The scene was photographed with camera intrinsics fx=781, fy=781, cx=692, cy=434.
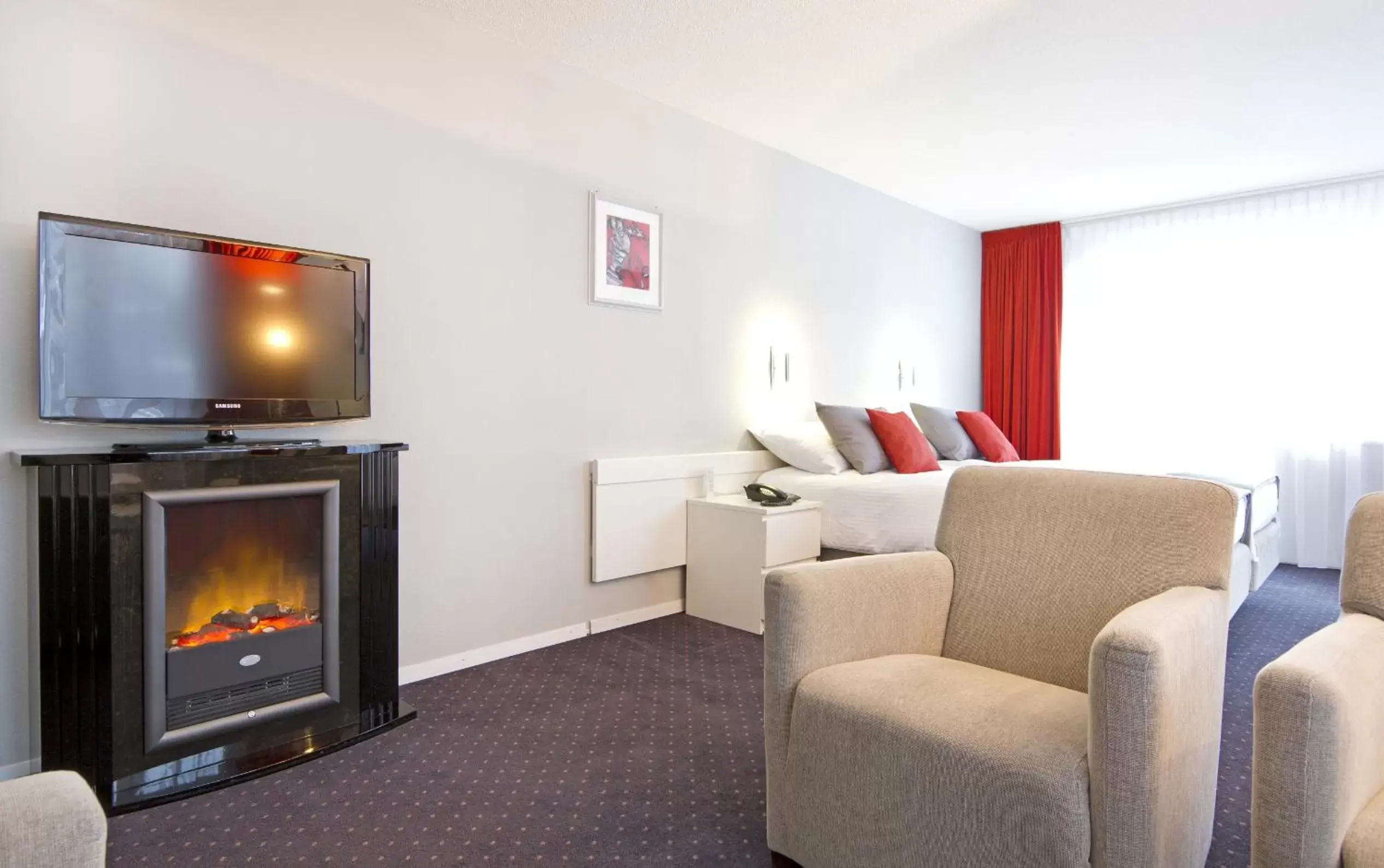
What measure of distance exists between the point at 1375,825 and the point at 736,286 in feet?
11.3

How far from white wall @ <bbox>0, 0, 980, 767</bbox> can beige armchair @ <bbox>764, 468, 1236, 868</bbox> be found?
1763 mm

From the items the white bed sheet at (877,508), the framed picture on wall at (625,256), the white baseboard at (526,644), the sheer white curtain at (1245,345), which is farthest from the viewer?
the sheer white curtain at (1245,345)

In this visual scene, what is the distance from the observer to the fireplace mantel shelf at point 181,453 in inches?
73.2

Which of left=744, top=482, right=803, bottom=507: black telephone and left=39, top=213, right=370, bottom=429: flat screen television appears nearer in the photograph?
left=39, top=213, right=370, bottom=429: flat screen television

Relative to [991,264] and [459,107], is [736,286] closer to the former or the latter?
[459,107]

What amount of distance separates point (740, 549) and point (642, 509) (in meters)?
0.49

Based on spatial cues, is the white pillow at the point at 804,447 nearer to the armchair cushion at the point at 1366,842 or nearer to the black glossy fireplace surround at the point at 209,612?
the black glossy fireplace surround at the point at 209,612

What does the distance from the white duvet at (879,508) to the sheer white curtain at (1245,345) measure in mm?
1404

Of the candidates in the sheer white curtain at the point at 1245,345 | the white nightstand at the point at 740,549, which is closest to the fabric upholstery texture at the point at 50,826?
the white nightstand at the point at 740,549

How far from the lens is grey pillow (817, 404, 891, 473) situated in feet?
13.5

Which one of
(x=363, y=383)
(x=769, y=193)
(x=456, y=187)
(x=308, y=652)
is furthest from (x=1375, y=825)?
(x=769, y=193)

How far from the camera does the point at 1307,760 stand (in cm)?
103

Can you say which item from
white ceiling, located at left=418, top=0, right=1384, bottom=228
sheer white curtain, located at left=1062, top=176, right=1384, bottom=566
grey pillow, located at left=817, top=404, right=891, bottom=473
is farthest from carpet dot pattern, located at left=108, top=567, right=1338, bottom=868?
sheer white curtain, located at left=1062, top=176, right=1384, bottom=566

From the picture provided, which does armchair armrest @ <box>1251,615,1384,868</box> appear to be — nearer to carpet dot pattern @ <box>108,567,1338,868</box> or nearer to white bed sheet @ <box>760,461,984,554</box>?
carpet dot pattern @ <box>108,567,1338,868</box>
